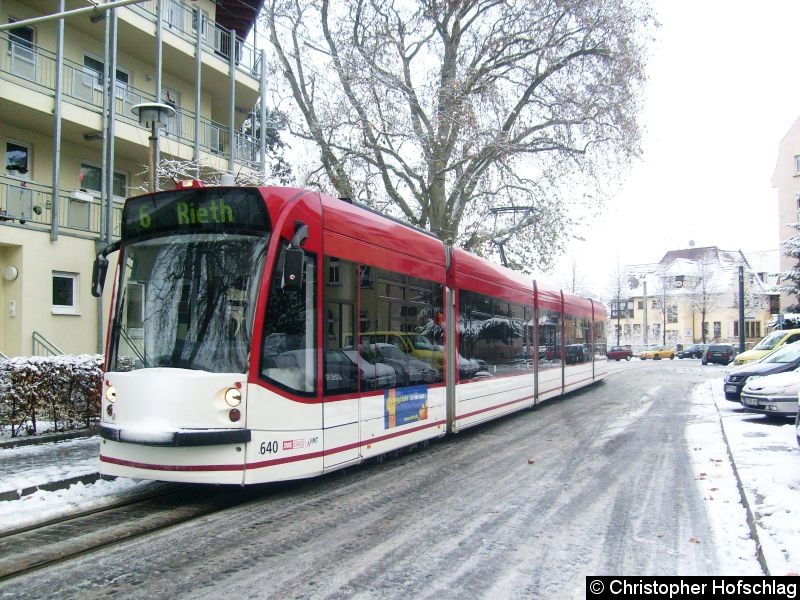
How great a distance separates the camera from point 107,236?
1738 cm

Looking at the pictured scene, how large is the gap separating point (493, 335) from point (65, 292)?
1148 cm

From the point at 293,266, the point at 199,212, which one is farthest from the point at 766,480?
the point at 199,212

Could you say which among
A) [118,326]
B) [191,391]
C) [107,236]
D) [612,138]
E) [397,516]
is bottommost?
[397,516]

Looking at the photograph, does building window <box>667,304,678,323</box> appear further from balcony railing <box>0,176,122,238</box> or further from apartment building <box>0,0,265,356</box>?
balcony railing <box>0,176,122,238</box>

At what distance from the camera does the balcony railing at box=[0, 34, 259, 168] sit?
1644 cm

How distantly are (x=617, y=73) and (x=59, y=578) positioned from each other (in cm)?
2074

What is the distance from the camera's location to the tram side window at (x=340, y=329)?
7324 mm

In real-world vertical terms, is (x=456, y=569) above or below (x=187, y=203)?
below

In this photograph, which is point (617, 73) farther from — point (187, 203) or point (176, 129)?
point (187, 203)

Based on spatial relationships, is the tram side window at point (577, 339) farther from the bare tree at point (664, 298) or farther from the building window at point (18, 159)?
the bare tree at point (664, 298)

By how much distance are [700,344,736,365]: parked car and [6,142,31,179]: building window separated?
43653mm

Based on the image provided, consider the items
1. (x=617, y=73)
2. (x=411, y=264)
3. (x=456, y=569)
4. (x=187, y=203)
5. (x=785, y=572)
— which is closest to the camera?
(x=785, y=572)

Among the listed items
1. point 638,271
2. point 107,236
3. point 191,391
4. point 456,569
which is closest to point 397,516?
point 456,569

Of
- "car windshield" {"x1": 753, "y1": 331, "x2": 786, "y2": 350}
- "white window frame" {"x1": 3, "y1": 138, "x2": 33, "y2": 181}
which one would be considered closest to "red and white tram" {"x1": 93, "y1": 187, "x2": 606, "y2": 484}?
"white window frame" {"x1": 3, "y1": 138, "x2": 33, "y2": 181}
